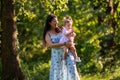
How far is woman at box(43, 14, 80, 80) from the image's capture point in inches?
380

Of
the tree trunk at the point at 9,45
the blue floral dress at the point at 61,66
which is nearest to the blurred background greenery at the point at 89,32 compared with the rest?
the tree trunk at the point at 9,45

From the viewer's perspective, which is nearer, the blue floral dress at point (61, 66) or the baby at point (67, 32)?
the baby at point (67, 32)

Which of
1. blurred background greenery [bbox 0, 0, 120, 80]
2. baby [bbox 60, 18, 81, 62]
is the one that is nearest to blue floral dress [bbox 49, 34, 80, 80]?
baby [bbox 60, 18, 81, 62]

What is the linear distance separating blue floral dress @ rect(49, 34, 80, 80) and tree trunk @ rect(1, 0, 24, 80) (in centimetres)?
358

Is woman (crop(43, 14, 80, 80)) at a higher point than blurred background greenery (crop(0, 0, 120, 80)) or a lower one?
higher

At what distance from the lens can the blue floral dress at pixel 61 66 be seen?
974cm

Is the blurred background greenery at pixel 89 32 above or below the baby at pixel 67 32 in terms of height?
below

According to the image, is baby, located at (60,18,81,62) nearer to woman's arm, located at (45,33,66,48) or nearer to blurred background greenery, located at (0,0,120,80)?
woman's arm, located at (45,33,66,48)

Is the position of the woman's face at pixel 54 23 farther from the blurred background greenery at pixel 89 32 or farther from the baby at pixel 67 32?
the blurred background greenery at pixel 89 32

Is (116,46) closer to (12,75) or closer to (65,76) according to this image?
(12,75)

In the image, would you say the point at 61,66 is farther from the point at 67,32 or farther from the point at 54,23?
the point at 54,23

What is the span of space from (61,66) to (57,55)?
0.28 meters

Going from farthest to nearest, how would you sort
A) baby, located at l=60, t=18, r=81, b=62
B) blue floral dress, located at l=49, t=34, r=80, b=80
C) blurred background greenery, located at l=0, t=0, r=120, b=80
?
blurred background greenery, located at l=0, t=0, r=120, b=80 < blue floral dress, located at l=49, t=34, r=80, b=80 < baby, located at l=60, t=18, r=81, b=62

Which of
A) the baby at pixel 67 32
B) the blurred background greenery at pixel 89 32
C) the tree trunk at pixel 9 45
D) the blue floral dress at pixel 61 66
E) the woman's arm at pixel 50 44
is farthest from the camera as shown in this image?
the blurred background greenery at pixel 89 32
